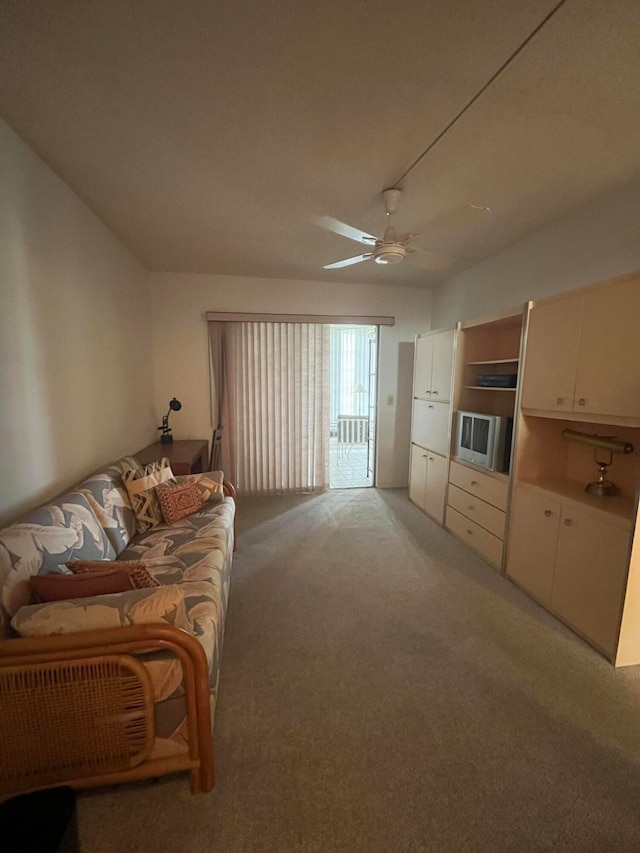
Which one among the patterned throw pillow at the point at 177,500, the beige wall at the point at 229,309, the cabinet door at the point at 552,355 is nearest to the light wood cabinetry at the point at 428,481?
the beige wall at the point at 229,309

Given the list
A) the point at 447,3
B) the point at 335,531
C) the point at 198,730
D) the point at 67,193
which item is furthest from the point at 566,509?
the point at 67,193

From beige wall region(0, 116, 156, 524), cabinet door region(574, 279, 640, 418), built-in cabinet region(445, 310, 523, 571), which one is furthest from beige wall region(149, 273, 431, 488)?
cabinet door region(574, 279, 640, 418)

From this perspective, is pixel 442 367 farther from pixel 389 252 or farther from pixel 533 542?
pixel 533 542

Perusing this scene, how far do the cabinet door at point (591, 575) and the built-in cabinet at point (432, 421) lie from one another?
4.16 ft

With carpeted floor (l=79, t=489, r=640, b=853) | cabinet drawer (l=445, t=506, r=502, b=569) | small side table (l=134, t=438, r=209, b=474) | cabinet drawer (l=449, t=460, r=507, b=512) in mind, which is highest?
small side table (l=134, t=438, r=209, b=474)

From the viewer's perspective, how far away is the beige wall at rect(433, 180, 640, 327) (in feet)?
6.61

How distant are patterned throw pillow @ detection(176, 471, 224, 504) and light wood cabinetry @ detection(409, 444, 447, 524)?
2.09 metres

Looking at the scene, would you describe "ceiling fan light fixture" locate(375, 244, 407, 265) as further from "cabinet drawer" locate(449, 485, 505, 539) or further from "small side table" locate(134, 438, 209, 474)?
"small side table" locate(134, 438, 209, 474)

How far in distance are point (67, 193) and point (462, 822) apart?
11.6 feet

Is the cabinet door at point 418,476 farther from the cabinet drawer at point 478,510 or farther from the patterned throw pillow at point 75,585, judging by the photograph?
the patterned throw pillow at point 75,585

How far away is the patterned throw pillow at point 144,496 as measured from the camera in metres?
2.16

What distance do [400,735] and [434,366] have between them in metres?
2.89

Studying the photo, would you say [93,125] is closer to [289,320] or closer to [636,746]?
[289,320]

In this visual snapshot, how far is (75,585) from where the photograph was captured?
1.18 m
